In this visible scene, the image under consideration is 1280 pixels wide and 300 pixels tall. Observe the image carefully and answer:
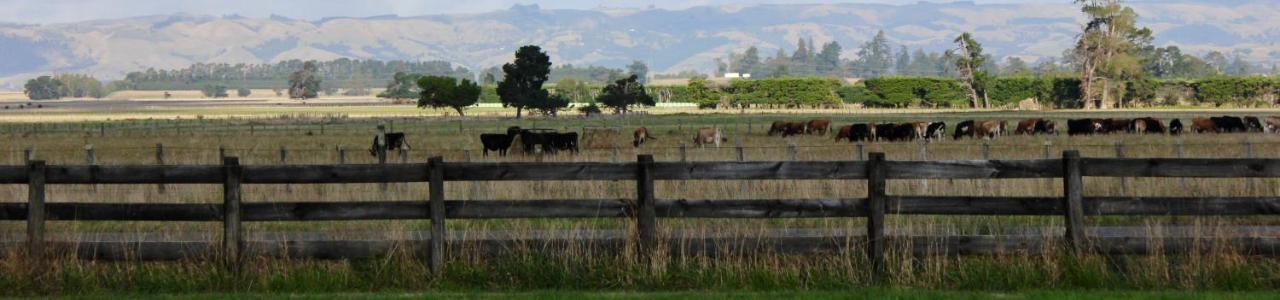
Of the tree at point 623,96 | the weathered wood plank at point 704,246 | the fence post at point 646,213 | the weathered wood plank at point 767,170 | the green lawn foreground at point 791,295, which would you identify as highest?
the tree at point 623,96

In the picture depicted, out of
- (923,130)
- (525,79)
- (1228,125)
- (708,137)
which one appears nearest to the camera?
(708,137)

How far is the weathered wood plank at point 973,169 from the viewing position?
40.7ft

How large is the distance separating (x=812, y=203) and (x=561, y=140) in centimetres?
3252

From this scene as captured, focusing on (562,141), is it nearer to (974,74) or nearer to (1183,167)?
(1183,167)

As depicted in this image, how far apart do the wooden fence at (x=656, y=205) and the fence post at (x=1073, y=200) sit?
0.01 meters

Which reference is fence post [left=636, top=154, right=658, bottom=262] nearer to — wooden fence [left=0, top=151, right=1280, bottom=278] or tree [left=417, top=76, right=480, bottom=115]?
wooden fence [left=0, top=151, right=1280, bottom=278]

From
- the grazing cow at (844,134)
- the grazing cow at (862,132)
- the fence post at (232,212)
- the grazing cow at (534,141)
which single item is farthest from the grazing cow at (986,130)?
the fence post at (232,212)

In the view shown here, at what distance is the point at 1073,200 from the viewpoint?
490 inches

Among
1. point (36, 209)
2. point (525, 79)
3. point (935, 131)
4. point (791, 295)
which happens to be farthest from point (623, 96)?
point (791, 295)

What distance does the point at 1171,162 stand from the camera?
41.0ft

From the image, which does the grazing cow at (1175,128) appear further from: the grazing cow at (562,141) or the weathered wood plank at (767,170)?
the weathered wood plank at (767,170)

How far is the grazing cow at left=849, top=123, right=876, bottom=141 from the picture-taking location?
5278 cm

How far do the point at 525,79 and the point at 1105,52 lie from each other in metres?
52.6

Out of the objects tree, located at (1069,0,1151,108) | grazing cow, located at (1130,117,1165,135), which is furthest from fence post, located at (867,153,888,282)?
tree, located at (1069,0,1151,108)
